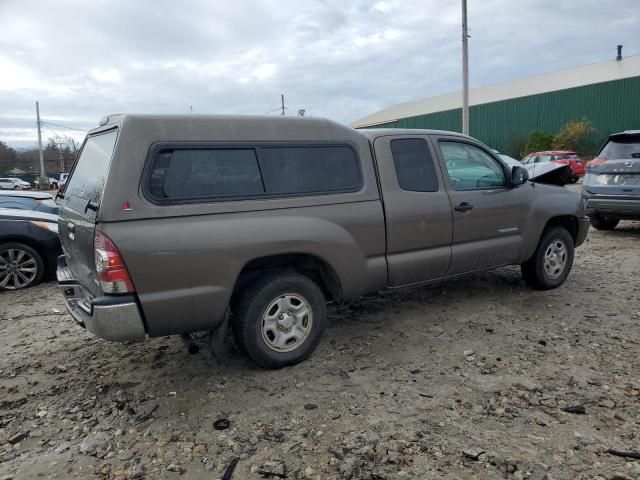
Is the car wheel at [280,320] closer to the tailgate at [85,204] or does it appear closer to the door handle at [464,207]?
the tailgate at [85,204]

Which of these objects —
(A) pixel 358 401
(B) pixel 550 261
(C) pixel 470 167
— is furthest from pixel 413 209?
(B) pixel 550 261

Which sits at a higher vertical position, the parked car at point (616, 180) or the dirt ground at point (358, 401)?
the parked car at point (616, 180)

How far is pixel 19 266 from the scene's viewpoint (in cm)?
652

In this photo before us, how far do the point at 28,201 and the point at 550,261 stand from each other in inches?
287

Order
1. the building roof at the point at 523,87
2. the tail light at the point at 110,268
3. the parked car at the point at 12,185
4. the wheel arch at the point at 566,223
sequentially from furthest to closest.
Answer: the parked car at the point at 12,185
the building roof at the point at 523,87
the wheel arch at the point at 566,223
the tail light at the point at 110,268

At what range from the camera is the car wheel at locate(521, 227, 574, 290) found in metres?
5.43

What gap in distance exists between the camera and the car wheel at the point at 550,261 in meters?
5.43

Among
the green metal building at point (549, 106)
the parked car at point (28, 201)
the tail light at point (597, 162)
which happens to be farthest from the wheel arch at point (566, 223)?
the green metal building at point (549, 106)

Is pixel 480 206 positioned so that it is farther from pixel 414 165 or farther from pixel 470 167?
pixel 414 165

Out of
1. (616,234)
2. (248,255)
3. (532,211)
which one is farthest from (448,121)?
(248,255)

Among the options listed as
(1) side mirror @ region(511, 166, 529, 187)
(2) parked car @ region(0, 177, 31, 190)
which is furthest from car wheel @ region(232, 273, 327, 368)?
(2) parked car @ region(0, 177, 31, 190)

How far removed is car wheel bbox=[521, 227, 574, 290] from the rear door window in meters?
1.76

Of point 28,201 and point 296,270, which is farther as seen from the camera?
point 28,201

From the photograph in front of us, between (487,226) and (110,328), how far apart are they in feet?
11.7
